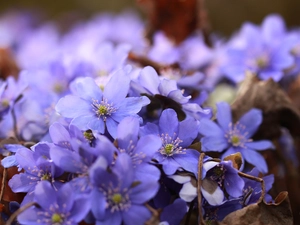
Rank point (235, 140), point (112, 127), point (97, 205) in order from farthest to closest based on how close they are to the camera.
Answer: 1. point (235, 140)
2. point (112, 127)
3. point (97, 205)

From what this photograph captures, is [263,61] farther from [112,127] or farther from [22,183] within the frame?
[22,183]

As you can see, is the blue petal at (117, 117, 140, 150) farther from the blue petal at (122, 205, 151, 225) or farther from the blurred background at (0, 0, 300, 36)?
the blurred background at (0, 0, 300, 36)

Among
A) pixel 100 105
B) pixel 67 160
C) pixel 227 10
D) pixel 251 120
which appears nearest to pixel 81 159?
pixel 67 160

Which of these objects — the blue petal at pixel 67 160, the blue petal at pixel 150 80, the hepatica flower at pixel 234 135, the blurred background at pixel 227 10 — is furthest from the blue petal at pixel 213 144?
the blurred background at pixel 227 10

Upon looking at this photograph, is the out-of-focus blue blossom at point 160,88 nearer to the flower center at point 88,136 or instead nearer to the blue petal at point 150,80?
the blue petal at point 150,80

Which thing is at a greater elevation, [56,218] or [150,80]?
[150,80]

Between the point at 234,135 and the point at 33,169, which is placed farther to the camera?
the point at 234,135
